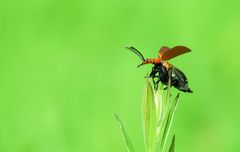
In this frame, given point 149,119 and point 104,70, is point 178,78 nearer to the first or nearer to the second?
point 149,119

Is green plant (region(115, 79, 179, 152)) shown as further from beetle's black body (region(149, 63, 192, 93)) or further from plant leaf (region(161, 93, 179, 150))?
beetle's black body (region(149, 63, 192, 93))

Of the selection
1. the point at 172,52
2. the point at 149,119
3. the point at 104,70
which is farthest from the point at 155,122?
the point at 104,70

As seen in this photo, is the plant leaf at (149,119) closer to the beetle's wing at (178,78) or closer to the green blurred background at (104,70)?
the beetle's wing at (178,78)

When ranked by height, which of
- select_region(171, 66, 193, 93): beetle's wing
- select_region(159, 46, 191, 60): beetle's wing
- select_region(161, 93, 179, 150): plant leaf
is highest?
select_region(159, 46, 191, 60): beetle's wing

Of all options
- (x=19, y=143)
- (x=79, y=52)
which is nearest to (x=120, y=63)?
(x=79, y=52)

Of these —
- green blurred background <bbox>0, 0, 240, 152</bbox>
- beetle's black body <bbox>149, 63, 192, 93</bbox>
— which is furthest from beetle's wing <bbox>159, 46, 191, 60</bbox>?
green blurred background <bbox>0, 0, 240, 152</bbox>

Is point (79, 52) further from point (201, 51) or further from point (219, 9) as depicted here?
point (219, 9)
